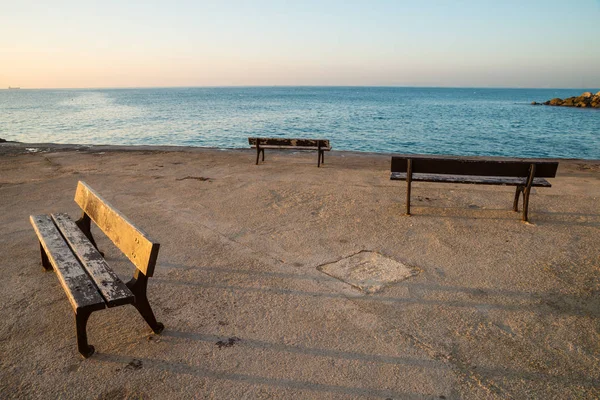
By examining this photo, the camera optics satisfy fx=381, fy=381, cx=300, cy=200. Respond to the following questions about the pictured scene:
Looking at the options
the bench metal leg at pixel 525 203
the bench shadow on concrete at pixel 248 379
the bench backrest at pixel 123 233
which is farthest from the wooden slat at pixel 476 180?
the bench backrest at pixel 123 233

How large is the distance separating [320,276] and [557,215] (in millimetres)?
4410

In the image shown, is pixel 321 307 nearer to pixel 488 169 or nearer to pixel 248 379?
pixel 248 379

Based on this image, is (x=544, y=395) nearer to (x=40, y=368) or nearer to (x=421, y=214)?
(x=40, y=368)

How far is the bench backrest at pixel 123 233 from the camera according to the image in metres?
2.71

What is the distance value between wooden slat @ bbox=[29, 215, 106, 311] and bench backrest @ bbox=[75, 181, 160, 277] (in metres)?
0.33

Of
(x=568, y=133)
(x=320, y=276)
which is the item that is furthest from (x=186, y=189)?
(x=568, y=133)

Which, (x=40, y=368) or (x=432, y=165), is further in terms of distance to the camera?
(x=432, y=165)

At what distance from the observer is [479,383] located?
2.56m

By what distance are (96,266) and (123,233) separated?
12.7 inches

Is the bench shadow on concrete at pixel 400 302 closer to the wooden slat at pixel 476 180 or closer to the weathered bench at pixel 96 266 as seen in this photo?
the weathered bench at pixel 96 266

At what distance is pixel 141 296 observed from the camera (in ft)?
9.57

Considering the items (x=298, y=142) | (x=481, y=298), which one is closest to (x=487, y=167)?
(x=481, y=298)

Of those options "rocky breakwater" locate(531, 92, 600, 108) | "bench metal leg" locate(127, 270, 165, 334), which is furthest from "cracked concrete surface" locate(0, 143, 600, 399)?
"rocky breakwater" locate(531, 92, 600, 108)

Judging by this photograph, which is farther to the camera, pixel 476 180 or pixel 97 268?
pixel 476 180
